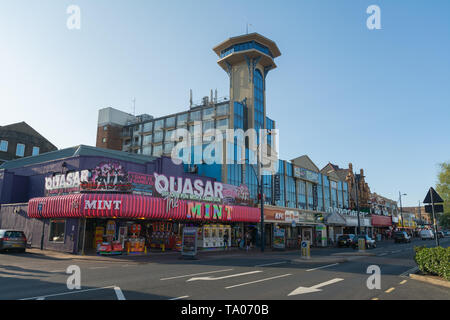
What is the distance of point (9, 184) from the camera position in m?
32.5

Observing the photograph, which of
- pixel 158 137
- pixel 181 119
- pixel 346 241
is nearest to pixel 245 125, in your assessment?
pixel 181 119

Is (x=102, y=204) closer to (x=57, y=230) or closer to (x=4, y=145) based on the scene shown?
(x=57, y=230)

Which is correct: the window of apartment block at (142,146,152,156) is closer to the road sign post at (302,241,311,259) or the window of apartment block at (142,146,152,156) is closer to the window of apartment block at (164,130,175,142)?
the window of apartment block at (164,130,175,142)

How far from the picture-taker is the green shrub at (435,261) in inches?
A: 486

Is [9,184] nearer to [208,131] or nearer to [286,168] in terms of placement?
[208,131]

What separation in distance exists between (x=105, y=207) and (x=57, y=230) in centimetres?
688

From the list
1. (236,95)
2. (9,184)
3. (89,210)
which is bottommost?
(89,210)

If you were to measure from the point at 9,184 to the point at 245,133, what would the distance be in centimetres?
3445

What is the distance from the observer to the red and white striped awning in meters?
23.1

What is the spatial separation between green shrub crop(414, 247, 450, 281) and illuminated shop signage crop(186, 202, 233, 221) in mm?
18031

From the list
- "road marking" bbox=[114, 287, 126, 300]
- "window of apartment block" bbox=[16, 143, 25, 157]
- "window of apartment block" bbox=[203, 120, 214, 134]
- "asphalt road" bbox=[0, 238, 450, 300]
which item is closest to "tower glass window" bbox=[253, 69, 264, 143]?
"window of apartment block" bbox=[203, 120, 214, 134]

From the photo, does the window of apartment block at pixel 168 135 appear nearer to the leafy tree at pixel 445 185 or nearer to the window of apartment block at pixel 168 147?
the window of apartment block at pixel 168 147

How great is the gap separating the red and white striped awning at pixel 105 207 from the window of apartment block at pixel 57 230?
36.3 inches
